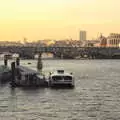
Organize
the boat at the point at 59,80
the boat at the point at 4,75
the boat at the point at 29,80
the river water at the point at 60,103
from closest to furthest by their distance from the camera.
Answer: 1. the river water at the point at 60,103
2. the boat at the point at 59,80
3. the boat at the point at 29,80
4. the boat at the point at 4,75

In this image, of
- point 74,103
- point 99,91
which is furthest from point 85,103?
point 99,91

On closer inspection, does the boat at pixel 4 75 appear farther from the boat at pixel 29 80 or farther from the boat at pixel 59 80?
the boat at pixel 59 80

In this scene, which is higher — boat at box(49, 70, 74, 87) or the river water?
boat at box(49, 70, 74, 87)

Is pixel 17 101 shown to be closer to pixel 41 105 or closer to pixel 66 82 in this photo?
pixel 41 105

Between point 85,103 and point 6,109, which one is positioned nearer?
point 6,109

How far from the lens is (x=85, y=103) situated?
48.7 meters

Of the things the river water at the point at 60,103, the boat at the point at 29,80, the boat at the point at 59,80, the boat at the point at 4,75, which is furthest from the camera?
the boat at the point at 4,75

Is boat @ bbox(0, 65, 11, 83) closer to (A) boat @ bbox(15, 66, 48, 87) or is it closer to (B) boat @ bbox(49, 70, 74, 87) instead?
(A) boat @ bbox(15, 66, 48, 87)

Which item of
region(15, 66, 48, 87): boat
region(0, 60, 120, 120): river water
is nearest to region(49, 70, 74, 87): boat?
region(15, 66, 48, 87): boat

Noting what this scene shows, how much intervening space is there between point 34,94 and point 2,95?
303 centimetres

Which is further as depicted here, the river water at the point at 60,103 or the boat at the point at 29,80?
the boat at the point at 29,80

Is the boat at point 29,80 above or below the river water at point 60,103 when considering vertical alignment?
above

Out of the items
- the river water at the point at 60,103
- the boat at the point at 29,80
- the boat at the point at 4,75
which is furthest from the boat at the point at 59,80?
the boat at the point at 4,75

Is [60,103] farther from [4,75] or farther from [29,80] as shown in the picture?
[4,75]
